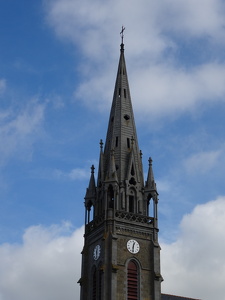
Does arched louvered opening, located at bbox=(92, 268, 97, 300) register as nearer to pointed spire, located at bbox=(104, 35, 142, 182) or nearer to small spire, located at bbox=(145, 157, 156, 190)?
pointed spire, located at bbox=(104, 35, 142, 182)

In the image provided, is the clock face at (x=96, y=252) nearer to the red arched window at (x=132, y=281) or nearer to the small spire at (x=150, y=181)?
the red arched window at (x=132, y=281)

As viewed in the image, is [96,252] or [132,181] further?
[132,181]

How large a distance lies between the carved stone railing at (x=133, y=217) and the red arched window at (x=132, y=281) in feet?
14.0

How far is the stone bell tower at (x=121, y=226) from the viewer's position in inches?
2430

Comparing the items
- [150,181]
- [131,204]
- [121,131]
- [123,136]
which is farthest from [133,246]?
[121,131]

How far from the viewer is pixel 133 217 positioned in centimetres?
6512

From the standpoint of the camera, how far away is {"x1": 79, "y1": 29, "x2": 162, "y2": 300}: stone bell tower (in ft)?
202

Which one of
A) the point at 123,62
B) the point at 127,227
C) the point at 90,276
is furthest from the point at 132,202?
the point at 123,62

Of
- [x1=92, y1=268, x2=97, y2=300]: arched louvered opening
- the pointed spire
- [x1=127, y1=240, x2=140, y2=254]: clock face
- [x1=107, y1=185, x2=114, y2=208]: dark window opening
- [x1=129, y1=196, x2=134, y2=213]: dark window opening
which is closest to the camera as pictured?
[x1=92, y1=268, x2=97, y2=300]: arched louvered opening

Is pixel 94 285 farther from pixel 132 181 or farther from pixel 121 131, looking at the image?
pixel 121 131

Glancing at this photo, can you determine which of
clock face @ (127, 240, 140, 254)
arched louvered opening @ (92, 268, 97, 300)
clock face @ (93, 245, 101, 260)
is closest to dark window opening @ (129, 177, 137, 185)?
clock face @ (127, 240, 140, 254)

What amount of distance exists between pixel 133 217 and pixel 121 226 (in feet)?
5.74

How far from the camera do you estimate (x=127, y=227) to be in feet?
211

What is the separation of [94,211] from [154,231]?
6.64 m
